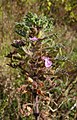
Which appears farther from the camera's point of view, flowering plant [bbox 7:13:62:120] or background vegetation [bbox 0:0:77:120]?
background vegetation [bbox 0:0:77:120]

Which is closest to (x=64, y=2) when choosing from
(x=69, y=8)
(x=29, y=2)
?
(x=69, y=8)

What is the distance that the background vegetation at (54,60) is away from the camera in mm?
2351

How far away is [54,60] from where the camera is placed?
80.7 inches

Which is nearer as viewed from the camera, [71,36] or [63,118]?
[63,118]

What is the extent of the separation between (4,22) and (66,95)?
9.94ft

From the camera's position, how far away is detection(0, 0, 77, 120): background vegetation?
7.71ft

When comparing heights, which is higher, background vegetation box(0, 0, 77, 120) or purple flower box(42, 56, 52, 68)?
background vegetation box(0, 0, 77, 120)

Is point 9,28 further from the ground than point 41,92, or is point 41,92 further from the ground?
point 9,28

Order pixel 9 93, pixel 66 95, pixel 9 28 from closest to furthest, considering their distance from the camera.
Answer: pixel 66 95, pixel 9 93, pixel 9 28

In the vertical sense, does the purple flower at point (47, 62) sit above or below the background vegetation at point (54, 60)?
below

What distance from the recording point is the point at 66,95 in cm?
286

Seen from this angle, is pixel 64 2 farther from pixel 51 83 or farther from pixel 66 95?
pixel 51 83

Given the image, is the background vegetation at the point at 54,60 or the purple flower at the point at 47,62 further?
the background vegetation at the point at 54,60

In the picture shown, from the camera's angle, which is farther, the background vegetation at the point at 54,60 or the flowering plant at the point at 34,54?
the background vegetation at the point at 54,60
